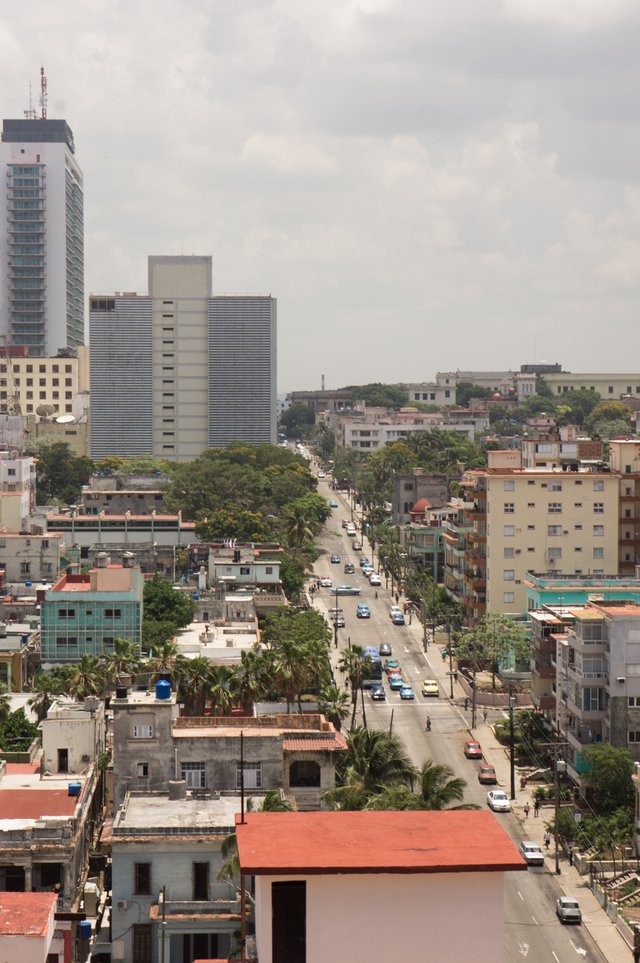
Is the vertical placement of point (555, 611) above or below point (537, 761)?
above

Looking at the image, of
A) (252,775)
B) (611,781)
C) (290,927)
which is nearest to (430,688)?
(611,781)

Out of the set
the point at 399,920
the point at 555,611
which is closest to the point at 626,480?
the point at 555,611

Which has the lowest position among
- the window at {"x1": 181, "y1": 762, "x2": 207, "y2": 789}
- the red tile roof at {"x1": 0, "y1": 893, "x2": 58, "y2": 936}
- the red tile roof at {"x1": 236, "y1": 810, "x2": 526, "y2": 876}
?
the window at {"x1": 181, "y1": 762, "x2": 207, "y2": 789}

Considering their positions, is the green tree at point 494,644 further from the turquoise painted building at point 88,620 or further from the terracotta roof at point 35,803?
the terracotta roof at point 35,803

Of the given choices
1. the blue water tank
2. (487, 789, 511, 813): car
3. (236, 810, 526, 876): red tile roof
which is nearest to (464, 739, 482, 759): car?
(487, 789, 511, 813): car

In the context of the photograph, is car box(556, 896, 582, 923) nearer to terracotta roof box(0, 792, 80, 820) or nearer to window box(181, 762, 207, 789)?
window box(181, 762, 207, 789)

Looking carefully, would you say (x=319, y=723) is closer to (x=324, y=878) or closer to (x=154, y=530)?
(x=324, y=878)
